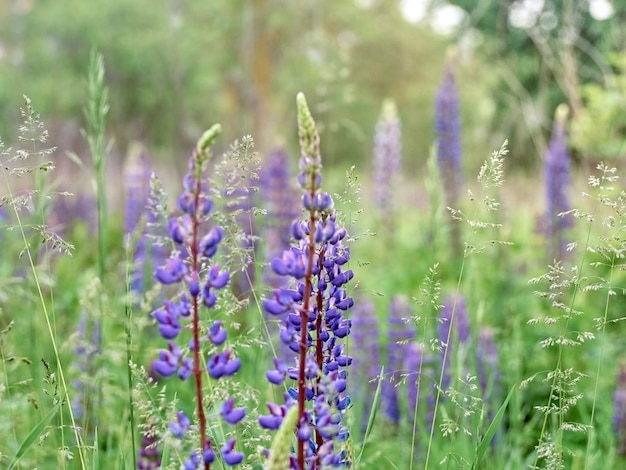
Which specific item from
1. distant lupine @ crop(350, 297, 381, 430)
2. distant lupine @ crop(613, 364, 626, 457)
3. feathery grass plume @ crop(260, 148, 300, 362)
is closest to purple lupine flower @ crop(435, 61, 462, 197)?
feathery grass plume @ crop(260, 148, 300, 362)

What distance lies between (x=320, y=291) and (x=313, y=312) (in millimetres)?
41

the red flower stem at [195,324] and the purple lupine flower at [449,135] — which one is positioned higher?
the purple lupine flower at [449,135]

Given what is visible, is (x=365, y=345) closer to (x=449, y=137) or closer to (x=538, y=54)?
(x=449, y=137)

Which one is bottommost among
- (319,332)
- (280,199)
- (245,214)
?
(319,332)

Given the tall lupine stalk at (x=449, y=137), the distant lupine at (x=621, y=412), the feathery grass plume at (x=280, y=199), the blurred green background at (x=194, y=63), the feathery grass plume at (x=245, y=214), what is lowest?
the distant lupine at (x=621, y=412)

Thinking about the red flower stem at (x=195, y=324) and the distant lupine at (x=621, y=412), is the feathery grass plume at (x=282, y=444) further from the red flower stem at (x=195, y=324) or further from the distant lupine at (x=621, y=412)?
the distant lupine at (x=621, y=412)

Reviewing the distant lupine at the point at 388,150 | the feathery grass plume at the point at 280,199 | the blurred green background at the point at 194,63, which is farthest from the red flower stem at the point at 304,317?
the blurred green background at the point at 194,63

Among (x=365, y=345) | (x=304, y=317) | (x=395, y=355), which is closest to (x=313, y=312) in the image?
(x=304, y=317)

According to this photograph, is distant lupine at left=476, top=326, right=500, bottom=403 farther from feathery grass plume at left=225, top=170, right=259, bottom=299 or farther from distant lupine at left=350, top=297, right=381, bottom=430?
feathery grass plume at left=225, top=170, right=259, bottom=299

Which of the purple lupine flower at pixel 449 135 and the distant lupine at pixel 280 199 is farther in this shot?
the purple lupine flower at pixel 449 135

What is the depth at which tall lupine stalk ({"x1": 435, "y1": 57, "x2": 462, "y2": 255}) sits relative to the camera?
6.92 meters

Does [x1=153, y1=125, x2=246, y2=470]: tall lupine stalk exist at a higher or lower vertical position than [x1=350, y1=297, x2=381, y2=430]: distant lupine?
higher

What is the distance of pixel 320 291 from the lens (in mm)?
1277

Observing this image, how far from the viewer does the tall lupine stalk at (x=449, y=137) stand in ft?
22.7
